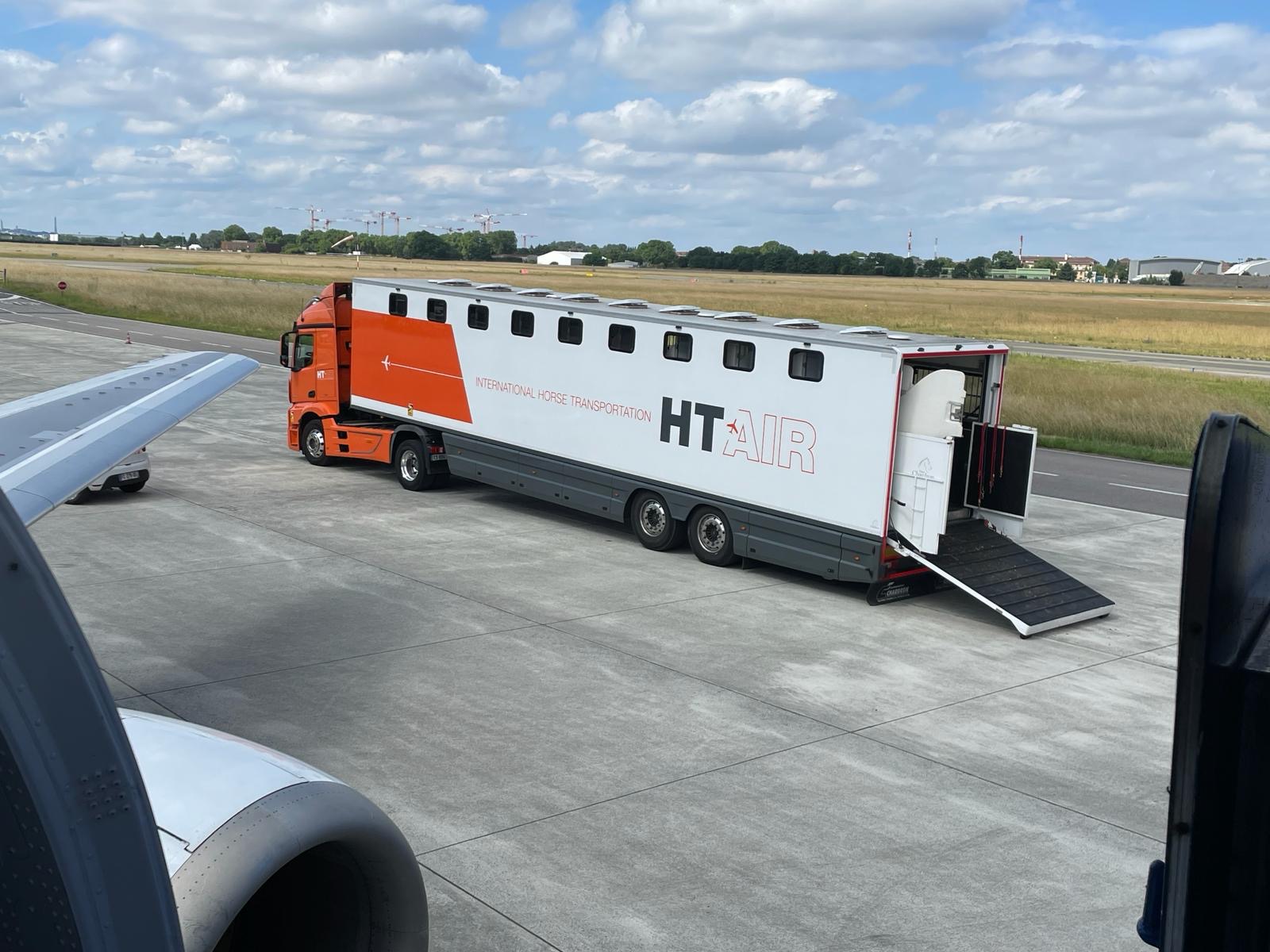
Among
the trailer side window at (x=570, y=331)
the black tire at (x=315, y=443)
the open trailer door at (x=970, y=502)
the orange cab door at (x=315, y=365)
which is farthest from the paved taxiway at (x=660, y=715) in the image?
the orange cab door at (x=315, y=365)

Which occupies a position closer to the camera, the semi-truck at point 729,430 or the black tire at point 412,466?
the semi-truck at point 729,430

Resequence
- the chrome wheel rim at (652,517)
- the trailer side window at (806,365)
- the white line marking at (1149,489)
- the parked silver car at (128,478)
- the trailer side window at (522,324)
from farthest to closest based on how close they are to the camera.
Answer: the white line marking at (1149,489) → the parked silver car at (128,478) → the trailer side window at (522,324) → the chrome wheel rim at (652,517) → the trailer side window at (806,365)

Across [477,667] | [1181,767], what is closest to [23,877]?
[1181,767]

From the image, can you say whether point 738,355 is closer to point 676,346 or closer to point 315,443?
point 676,346

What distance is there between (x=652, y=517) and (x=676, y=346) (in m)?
2.37

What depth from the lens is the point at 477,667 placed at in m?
11.7

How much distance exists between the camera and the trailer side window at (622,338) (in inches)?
668

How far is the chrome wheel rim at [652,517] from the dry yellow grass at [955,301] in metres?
36.8

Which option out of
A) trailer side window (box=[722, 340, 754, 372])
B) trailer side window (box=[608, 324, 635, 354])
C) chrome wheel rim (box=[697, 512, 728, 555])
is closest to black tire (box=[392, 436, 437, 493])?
trailer side window (box=[608, 324, 635, 354])

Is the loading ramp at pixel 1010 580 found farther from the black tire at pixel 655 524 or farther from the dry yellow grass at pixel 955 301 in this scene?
the dry yellow grass at pixel 955 301

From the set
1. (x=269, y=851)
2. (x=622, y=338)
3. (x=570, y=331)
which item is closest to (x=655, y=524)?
(x=622, y=338)

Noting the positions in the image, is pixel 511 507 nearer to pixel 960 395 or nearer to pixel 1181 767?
pixel 960 395

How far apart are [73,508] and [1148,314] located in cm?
9115

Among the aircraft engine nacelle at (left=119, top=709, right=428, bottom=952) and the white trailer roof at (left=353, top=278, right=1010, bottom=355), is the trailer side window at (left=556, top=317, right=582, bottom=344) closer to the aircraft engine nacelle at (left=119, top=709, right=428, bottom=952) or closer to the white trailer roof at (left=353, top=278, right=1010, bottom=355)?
the white trailer roof at (left=353, top=278, right=1010, bottom=355)
